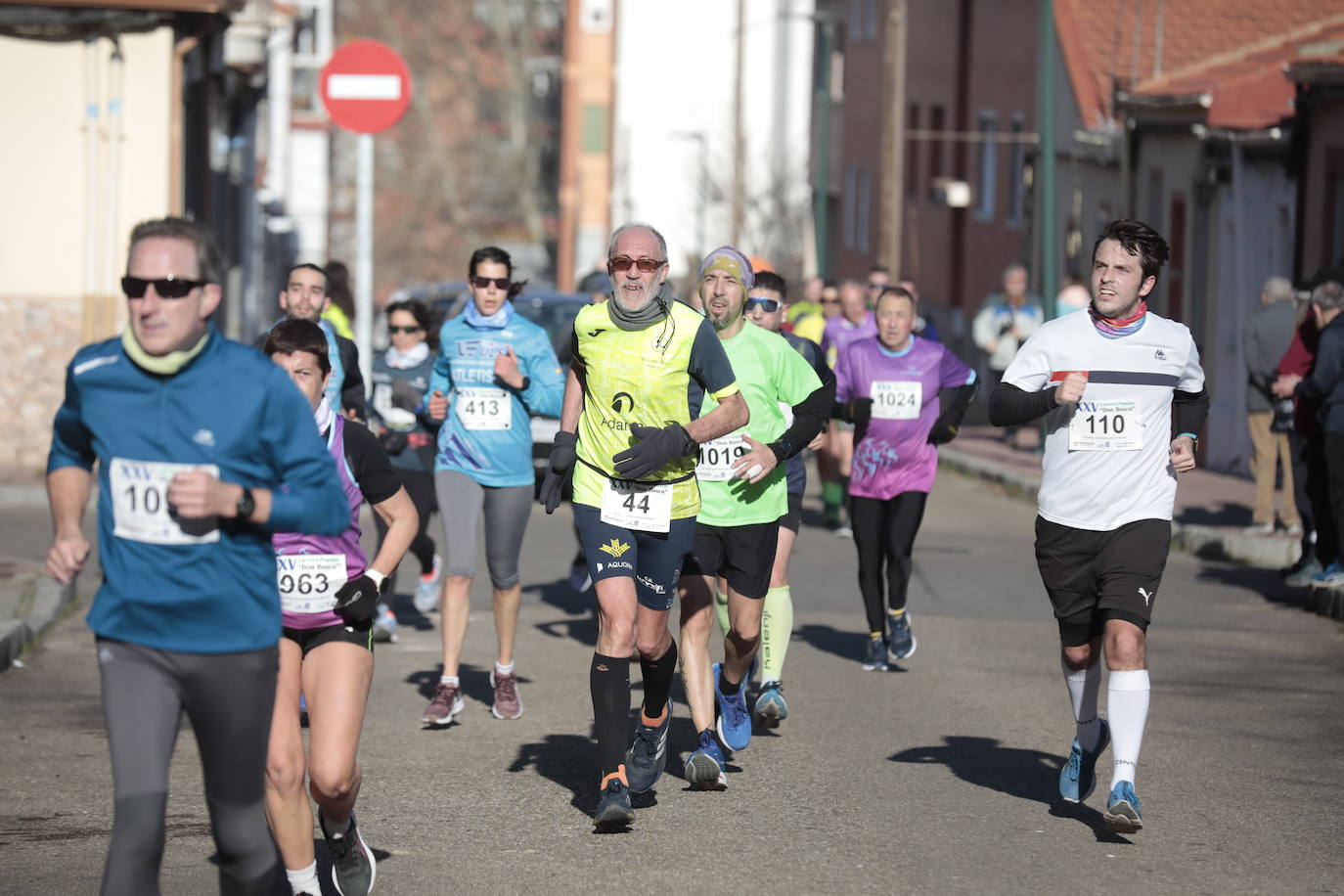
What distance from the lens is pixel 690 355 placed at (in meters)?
7.31

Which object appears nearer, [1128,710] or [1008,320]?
[1128,710]

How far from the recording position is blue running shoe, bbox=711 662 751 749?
838 cm

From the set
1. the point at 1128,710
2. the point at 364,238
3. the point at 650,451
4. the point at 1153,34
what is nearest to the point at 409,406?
the point at 650,451

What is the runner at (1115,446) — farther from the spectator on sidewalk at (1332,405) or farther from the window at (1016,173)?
the window at (1016,173)

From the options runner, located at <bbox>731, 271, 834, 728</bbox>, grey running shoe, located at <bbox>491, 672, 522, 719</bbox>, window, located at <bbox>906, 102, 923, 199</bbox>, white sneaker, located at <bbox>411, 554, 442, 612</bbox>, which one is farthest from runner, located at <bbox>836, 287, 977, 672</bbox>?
window, located at <bbox>906, 102, 923, 199</bbox>

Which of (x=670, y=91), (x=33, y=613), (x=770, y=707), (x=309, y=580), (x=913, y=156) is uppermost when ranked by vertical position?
(x=670, y=91)

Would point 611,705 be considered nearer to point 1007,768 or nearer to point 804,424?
point 804,424

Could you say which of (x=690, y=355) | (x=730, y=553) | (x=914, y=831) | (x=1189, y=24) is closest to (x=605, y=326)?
(x=690, y=355)

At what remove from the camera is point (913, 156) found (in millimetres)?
42906

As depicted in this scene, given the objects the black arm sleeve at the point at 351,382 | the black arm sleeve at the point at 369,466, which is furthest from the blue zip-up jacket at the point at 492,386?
the black arm sleeve at the point at 369,466

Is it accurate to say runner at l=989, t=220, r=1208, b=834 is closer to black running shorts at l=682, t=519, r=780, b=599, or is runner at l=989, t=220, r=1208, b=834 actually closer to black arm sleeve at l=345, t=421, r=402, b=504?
black running shorts at l=682, t=519, r=780, b=599

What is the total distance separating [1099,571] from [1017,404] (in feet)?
2.07

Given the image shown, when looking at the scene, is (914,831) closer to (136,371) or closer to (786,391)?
(786,391)

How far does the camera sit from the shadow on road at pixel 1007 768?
25.1ft
